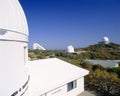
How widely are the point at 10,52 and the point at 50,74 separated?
697cm

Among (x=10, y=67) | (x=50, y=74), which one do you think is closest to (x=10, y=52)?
(x=10, y=67)

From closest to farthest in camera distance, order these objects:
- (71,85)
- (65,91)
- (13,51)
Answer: (13,51), (65,91), (71,85)

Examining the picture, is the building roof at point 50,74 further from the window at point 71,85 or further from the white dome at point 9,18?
the white dome at point 9,18

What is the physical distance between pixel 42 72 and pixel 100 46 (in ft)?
177

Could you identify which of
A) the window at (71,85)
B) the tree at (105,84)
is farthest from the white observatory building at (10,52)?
the tree at (105,84)

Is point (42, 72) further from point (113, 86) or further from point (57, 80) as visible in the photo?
point (113, 86)

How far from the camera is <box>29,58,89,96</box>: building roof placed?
1026 centimetres

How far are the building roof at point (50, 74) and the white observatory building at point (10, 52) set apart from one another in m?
3.31

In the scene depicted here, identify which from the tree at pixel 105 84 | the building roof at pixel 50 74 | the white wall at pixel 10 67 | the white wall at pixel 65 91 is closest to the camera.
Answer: the white wall at pixel 10 67

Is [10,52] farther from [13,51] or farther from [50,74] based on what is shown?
[50,74]

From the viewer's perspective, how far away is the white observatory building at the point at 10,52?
5309 mm

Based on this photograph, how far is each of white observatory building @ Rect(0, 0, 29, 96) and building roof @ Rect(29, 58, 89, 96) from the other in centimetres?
331

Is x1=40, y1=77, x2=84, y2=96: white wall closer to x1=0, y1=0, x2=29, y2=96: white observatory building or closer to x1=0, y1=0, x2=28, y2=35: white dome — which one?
x1=0, y1=0, x2=29, y2=96: white observatory building

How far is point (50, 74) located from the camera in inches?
489
